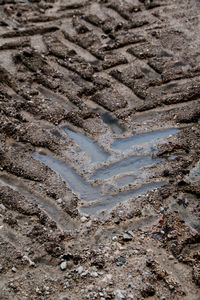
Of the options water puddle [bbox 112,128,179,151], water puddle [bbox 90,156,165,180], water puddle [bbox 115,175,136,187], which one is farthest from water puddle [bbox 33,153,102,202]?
water puddle [bbox 112,128,179,151]

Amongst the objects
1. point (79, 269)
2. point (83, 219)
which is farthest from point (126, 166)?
point (79, 269)

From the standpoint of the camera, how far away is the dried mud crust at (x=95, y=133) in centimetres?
383

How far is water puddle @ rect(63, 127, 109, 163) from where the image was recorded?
506 centimetres

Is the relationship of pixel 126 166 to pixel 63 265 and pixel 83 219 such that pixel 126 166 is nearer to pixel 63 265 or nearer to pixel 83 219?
pixel 83 219

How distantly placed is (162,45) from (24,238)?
3708mm

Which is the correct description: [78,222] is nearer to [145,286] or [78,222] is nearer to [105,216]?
[105,216]

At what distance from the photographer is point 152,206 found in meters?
4.45

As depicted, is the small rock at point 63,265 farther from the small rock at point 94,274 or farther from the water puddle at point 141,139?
the water puddle at point 141,139

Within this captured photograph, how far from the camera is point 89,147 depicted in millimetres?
5188

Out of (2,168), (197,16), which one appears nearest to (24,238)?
(2,168)

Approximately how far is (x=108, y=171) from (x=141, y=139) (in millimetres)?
660

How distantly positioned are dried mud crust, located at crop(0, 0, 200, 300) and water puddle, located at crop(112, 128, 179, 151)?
0.11 metres

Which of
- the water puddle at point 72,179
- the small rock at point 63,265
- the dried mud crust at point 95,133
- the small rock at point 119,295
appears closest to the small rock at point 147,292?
the dried mud crust at point 95,133

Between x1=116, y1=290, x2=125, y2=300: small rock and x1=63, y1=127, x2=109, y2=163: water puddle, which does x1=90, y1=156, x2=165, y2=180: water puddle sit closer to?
x1=63, y1=127, x2=109, y2=163: water puddle
